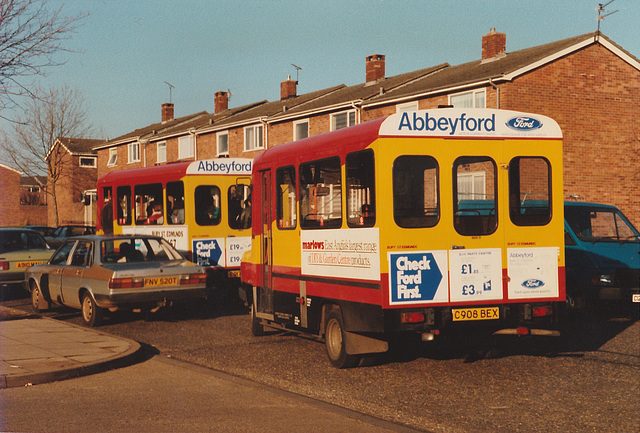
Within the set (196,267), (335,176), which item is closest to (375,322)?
(335,176)

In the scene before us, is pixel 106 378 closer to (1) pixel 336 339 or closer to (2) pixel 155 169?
(1) pixel 336 339

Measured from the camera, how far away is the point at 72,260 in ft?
44.7

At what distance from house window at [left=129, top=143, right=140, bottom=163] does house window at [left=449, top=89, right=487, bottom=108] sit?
30.7 metres

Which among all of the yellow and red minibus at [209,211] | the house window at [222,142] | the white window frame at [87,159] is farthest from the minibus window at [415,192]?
the white window frame at [87,159]

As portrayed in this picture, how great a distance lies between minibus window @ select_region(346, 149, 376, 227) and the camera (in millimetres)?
8273

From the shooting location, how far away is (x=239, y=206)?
52.6ft

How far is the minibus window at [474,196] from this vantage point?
8359 mm

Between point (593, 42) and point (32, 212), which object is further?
point (32, 212)

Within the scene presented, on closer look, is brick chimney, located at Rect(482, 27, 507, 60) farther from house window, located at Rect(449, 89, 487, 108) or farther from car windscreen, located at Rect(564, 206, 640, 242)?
car windscreen, located at Rect(564, 206, 640, 242)

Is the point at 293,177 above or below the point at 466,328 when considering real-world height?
above

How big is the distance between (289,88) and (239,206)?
30.0 meters

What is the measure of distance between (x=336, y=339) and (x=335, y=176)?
2006 millimetres

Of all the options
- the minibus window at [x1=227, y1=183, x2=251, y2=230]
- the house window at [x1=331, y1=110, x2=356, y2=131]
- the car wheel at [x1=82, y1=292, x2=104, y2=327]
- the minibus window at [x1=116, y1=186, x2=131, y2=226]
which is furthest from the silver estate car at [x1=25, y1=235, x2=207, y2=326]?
the house window at [x1=331, y1=110, x2=356, y2=131]

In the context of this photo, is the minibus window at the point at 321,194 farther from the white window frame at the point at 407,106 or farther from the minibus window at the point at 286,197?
the white window frame at the point at 407,106
